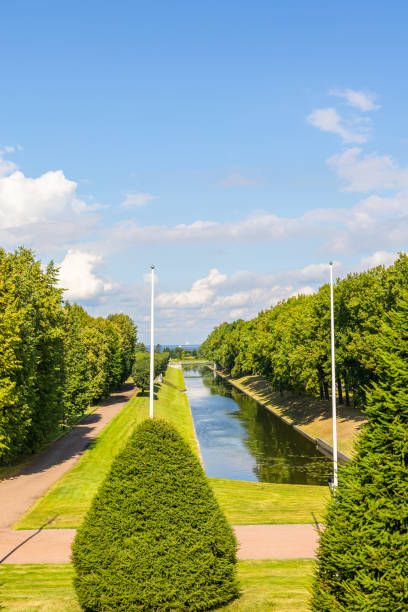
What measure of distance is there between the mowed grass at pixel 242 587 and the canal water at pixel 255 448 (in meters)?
19.1

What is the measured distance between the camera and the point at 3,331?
98.0 feet

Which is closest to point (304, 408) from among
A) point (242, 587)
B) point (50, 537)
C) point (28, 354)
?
point (28, 354)

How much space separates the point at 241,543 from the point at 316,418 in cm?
3899

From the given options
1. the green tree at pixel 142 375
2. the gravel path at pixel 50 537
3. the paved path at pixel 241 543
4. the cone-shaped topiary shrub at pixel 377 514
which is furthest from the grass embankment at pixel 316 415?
the cone-shaped topiary shrub at pixel 377 514

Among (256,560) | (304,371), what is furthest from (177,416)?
(256,560)

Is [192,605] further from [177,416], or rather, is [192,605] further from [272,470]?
[177,416]

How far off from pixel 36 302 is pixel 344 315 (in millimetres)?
32148

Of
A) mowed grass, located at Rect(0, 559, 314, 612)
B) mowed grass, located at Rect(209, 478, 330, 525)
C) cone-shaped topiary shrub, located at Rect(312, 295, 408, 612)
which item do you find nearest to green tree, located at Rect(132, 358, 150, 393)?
→ mowed grass, located at Rect(209, 478, 330, 525)

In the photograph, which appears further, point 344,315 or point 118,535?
point 344,315

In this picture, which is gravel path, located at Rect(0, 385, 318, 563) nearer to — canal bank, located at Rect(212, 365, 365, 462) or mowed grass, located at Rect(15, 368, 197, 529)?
mowed grass, located at Rect(15, 368, 197, 529)

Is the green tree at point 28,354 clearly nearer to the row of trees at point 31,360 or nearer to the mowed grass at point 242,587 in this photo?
the row of trees at point 31,360

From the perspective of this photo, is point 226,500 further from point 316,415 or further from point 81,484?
point 316,415

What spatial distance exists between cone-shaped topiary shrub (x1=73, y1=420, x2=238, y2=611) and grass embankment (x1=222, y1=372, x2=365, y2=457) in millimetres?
21995

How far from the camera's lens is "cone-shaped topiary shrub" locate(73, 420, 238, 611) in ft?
35.6
